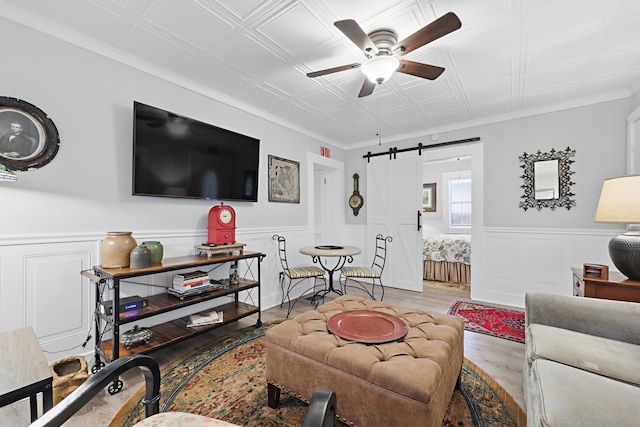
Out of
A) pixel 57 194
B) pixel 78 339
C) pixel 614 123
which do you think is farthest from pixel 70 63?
pixel 614 123

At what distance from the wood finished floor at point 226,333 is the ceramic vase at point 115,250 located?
2.75ft

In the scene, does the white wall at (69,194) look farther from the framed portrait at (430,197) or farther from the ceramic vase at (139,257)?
the framed portrait at (430,197)

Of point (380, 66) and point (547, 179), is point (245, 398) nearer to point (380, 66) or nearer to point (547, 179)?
point (380, 66)

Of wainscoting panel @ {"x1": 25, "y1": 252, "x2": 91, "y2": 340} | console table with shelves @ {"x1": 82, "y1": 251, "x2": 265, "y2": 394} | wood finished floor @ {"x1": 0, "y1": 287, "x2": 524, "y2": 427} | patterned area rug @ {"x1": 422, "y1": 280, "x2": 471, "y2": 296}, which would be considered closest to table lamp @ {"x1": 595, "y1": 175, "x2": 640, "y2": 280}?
wood finished floor @ {"x1": 0, "y1": 287, "x2": 524, "y2": 427}

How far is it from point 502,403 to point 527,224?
2.71m

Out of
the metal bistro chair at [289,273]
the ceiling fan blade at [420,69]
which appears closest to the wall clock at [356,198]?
the metal bistro chair at [289,273]

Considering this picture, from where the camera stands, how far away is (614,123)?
3.12 metres

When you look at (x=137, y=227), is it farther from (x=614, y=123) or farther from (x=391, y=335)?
(x=614, y=123)

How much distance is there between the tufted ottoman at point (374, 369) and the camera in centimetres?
119

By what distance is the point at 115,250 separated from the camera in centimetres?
202

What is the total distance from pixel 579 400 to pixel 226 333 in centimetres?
264

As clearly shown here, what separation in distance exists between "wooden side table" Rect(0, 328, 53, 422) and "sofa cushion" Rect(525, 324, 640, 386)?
7.28 ft

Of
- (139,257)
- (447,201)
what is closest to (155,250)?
(139,257)

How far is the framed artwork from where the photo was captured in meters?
3.76
